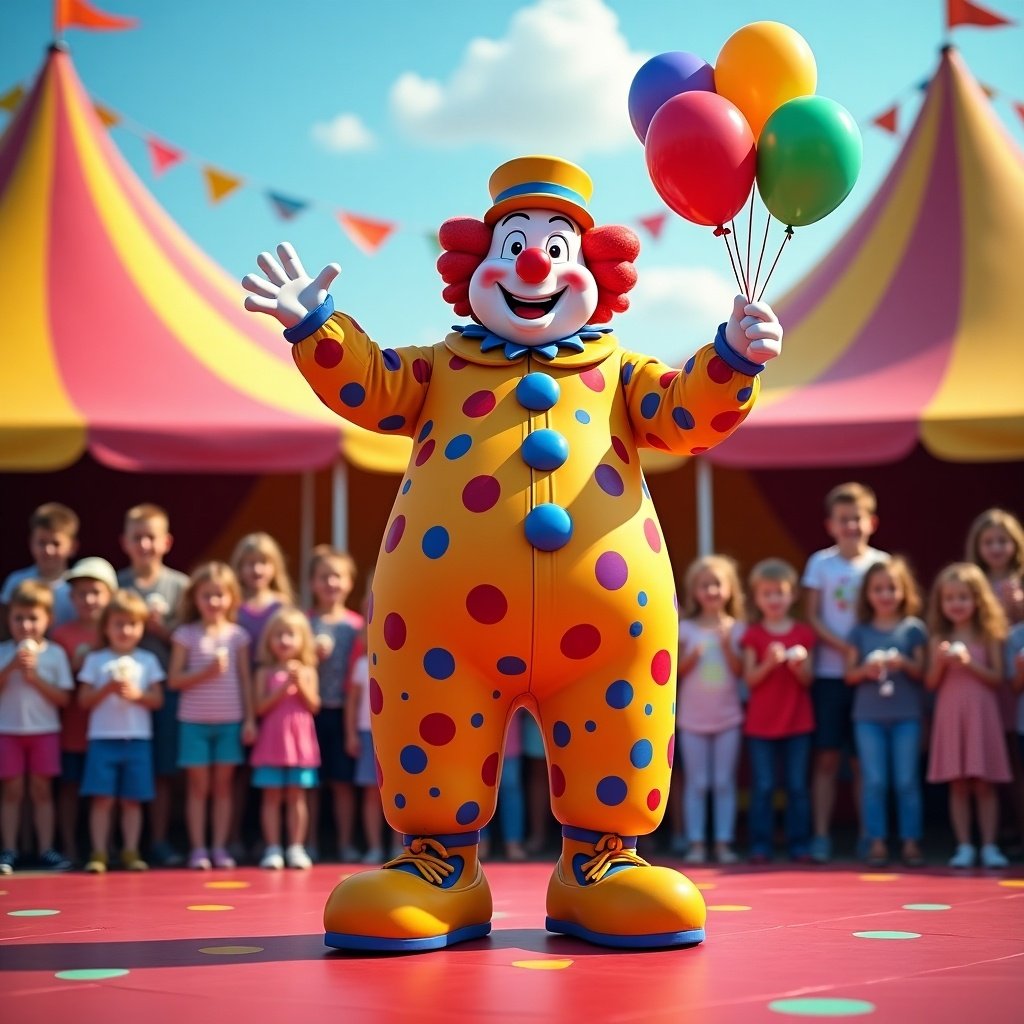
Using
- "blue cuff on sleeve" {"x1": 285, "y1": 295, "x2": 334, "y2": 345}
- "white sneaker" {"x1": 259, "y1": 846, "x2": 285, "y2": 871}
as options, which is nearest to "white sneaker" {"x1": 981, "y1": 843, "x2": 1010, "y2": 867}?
"white sneaker" {"x1": 259, "y1": 846, "x2": 285, "y2": 871}

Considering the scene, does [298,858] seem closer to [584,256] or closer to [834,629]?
[834,629]

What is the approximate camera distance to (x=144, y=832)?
22.2 ft

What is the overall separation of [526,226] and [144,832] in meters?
4.28

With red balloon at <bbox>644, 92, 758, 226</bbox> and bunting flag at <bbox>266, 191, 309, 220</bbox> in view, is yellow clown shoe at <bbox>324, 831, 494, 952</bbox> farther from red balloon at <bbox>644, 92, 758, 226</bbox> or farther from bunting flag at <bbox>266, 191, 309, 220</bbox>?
bunting flag at <bbox>266, 191, 309, 220</bbox>

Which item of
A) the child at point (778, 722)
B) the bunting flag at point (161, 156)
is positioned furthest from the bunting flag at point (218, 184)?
the child at point (778, 722)

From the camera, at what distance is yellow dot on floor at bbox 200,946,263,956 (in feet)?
10.6

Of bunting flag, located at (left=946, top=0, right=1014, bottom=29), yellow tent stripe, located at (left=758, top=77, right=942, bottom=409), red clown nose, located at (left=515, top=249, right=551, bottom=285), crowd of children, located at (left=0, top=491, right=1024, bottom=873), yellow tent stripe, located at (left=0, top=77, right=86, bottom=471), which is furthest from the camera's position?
bunting flag, located at (left=946, top=0, right=1014, bottom=29)

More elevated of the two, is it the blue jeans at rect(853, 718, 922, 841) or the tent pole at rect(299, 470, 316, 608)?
the tent pole at rect(299, 470, 316, 608)

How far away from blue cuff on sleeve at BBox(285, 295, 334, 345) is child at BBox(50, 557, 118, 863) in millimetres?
2886

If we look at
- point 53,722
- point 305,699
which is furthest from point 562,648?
point 53,722

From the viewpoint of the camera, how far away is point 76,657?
19.5ft

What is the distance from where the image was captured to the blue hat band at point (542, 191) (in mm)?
3588

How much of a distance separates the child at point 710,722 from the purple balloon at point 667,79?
290 cm

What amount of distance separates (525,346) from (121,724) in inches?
117
